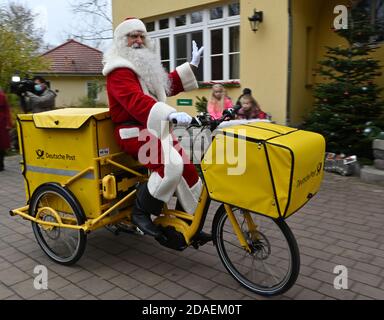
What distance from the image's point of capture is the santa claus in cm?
311

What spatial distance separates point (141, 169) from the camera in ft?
12.1

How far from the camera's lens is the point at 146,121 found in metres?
3.13

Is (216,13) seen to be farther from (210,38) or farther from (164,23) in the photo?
(164,23)

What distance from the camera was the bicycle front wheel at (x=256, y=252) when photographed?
9.36ft

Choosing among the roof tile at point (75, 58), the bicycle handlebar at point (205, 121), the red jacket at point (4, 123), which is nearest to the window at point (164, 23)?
the red jacket at point (4, 123)

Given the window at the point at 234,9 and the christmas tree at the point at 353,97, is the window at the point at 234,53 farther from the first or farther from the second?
the christmas tree at the point at 353,97

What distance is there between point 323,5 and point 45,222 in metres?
7.32

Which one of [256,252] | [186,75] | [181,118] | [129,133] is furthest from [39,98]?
[256,252]

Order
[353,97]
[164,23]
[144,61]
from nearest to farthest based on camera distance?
[144,61]
[353,97]
[164,23]

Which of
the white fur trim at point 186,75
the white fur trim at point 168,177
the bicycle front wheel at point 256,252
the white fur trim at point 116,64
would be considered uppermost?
the white fur trim at point 116,64

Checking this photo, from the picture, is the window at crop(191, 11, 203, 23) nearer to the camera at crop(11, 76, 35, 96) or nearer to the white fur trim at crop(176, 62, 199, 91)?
the camera at crop(11, 76, 35, 96)

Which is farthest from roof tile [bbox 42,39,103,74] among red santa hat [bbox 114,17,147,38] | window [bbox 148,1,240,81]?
red santa hat [bbox 114,17,147,38]

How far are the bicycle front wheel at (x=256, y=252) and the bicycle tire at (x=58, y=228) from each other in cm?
115

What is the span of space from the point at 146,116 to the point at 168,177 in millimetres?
496
